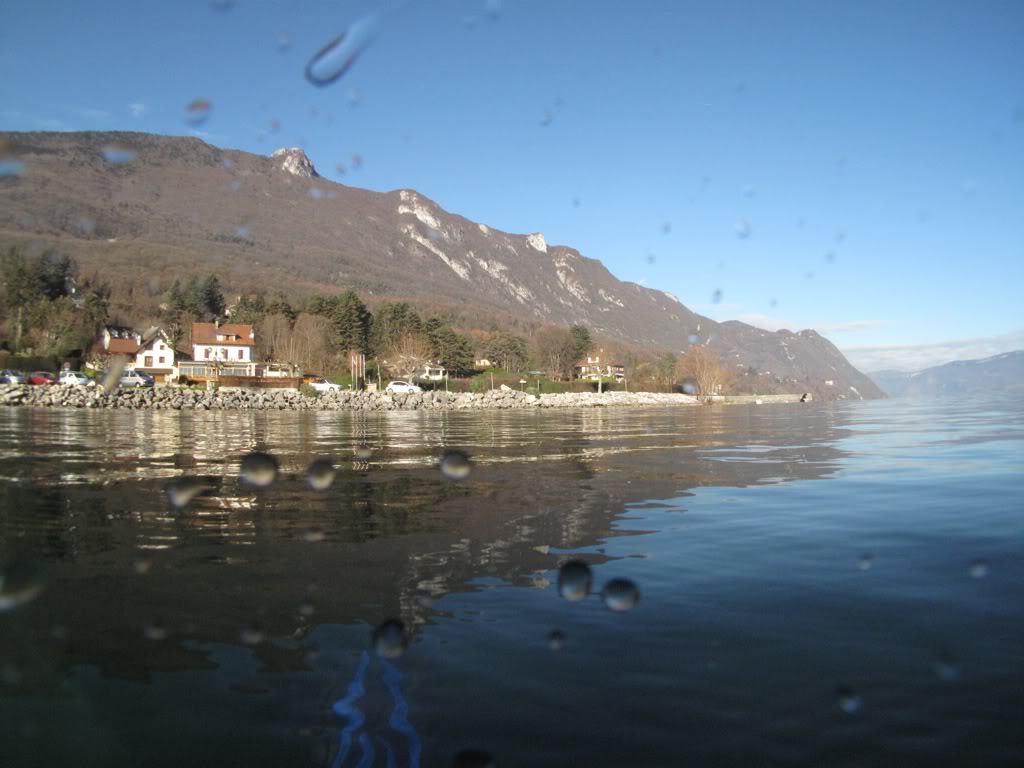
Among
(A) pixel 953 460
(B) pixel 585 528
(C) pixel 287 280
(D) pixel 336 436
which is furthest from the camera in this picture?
(C) pixel 287 280

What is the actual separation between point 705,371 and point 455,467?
105m

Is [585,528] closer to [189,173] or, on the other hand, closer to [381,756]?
[381,756]

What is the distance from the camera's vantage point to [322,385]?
76.6 metres

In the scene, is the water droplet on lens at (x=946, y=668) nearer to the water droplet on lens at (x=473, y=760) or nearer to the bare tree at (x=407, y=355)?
the water droplet on lens at (x=473, y=760)

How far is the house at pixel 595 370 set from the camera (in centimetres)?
12825

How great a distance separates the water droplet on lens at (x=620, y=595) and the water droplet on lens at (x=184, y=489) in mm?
5737

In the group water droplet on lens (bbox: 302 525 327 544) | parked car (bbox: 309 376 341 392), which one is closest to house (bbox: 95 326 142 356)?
parked car (bbox: 309 376 341 392)

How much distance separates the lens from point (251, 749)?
3.23 meters

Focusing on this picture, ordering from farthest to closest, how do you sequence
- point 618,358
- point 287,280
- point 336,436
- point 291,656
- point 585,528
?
point 618,358 → point 287,280 → point 336,436 → point 585,528 → point 291,656

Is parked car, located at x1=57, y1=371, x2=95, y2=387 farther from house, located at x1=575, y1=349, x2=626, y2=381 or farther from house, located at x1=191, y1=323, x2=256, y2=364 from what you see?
house, located at x1=575, y1=349, x2=626, y2=381

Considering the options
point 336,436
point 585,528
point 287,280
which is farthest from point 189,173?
point 287,280

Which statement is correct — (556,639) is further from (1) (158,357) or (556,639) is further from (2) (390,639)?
(1) (158,357)

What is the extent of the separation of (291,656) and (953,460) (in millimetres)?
15828

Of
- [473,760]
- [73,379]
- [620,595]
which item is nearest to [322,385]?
[73,379]
